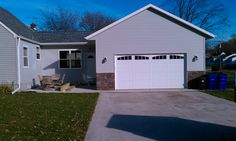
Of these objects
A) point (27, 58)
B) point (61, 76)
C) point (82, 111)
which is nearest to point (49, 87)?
point (27, 58)

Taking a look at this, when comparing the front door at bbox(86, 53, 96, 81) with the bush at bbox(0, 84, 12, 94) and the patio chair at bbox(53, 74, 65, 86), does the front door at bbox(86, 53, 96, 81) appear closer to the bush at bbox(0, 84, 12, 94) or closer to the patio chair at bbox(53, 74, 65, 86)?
the patio chair at bbox(53, 74, 65, 86)

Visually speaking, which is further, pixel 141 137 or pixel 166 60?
pixel 166 60

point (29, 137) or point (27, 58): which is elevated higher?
point (27, 58)

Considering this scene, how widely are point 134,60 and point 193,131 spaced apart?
38.6ft

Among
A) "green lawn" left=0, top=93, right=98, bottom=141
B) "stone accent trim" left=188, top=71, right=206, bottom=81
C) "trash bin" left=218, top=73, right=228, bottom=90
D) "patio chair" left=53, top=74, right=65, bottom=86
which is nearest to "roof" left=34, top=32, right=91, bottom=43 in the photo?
"patio chair" left=53, top=74, right=65, bottom=86

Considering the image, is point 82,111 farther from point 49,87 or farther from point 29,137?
point 49,87

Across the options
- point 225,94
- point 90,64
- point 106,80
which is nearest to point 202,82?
point 225,94

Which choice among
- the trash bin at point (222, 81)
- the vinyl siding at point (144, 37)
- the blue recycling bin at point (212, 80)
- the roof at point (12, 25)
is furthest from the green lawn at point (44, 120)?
the trash bin at point (222, 81)

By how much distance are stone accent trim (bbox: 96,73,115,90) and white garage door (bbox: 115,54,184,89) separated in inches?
14.5

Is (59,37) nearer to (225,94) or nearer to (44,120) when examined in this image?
(225,94)

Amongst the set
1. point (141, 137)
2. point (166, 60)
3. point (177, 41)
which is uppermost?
point (177, 41)

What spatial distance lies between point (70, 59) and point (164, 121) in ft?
51.6

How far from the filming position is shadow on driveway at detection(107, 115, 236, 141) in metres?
7.44

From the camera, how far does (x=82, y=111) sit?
11.0 meters
